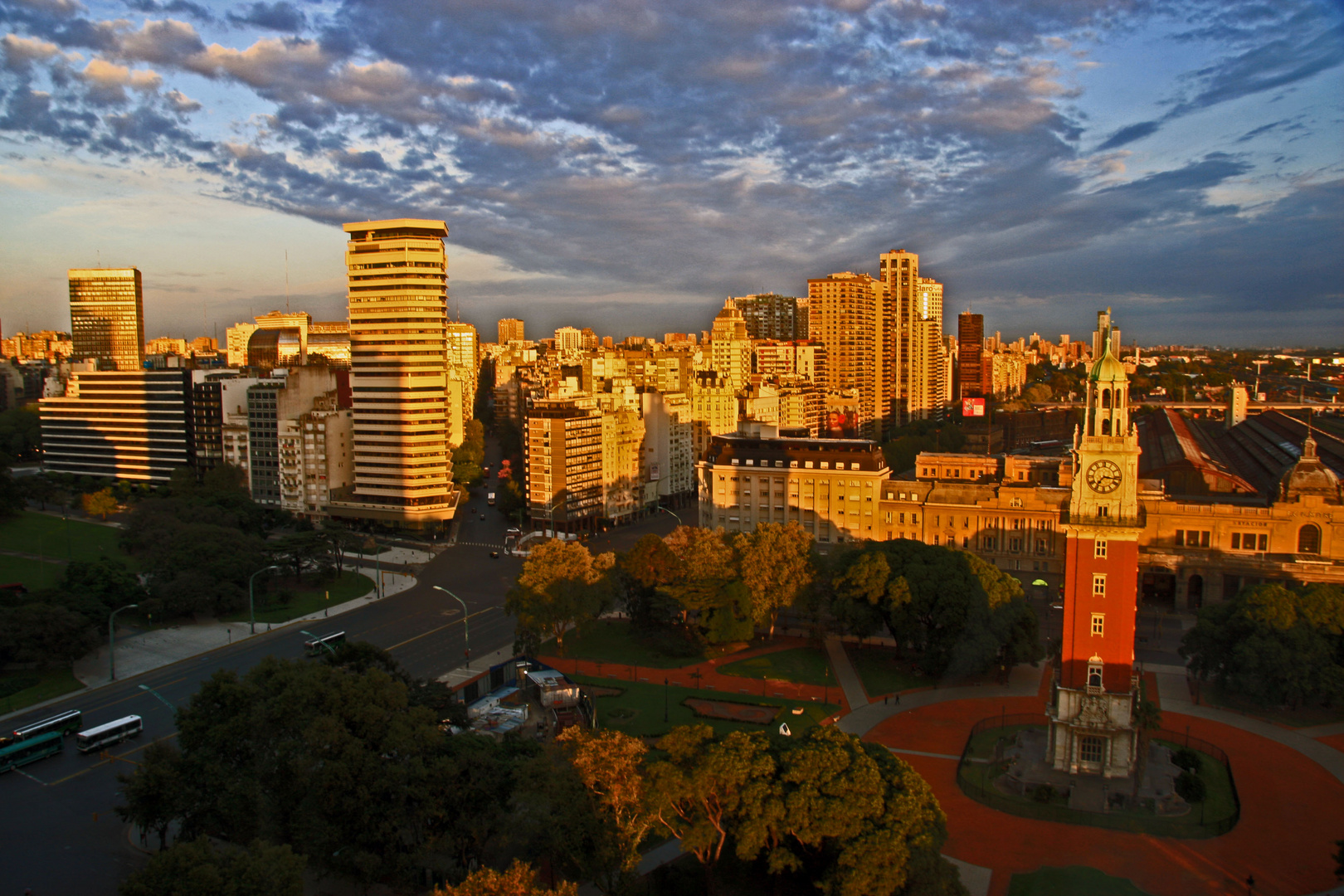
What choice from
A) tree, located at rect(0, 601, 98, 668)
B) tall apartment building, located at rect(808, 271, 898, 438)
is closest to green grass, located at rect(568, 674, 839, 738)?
tree, located at rect(0, 601, 98, 668)

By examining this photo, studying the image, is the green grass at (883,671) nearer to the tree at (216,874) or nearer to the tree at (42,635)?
the tree at (216,874)

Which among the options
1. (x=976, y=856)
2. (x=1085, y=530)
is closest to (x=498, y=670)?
(x=976, y=856)

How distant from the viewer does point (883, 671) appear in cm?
5953

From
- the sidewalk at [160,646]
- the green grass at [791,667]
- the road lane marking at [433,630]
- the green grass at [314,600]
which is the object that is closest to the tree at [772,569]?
the green grass at [791,667]

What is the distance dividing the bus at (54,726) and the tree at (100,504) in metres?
68.0

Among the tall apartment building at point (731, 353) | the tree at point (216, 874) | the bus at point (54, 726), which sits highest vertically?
the tall apartment building at point (731, 353)

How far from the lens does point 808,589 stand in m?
63.1

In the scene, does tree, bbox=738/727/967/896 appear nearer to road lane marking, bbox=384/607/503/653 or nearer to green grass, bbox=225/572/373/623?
road lane marking, bbox=384/607/503/653

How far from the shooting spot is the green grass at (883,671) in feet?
185

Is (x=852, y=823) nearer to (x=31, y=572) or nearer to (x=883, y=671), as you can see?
(x=883, y=671)

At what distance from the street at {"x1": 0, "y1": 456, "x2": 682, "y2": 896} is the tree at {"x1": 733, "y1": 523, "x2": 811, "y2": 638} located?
60.5ft

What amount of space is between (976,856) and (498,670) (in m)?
30.6

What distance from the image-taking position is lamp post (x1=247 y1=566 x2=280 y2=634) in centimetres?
6910

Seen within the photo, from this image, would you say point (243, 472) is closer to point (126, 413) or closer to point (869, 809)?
point (126, 413)
